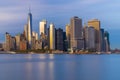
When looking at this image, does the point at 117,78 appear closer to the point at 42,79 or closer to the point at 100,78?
the point at 100,78

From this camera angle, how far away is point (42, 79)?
63031mm

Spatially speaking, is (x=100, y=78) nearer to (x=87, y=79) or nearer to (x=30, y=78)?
(x=87, y=79)

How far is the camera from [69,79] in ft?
209

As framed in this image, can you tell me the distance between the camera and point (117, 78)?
66188 millimetres

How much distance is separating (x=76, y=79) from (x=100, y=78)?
4.97 meters

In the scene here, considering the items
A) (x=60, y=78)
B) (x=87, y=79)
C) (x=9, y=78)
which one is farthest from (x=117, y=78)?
(x=9, y=78)

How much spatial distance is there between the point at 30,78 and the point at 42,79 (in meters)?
3.16

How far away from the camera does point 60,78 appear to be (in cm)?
6550

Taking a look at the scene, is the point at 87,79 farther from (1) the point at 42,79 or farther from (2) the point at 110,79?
(1) the point at 42,79

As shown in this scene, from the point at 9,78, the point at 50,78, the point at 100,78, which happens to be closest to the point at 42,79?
the point at 50,78

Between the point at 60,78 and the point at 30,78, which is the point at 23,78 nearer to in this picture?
the point at 30,78

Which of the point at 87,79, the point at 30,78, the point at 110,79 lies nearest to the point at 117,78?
the point at 110,79

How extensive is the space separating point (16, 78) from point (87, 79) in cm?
1386

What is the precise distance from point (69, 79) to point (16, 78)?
34.6 feet
